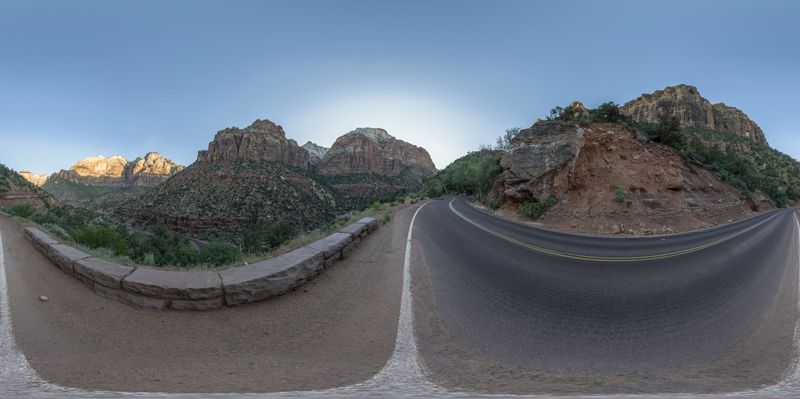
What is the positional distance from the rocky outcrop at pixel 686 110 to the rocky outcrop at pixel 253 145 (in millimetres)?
118007

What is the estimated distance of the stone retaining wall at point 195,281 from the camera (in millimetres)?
4211

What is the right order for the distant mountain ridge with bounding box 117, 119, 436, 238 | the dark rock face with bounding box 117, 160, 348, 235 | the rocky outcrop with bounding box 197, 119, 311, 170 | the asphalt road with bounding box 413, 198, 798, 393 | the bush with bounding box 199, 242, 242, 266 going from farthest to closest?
the rocky outcrop with bounding box 197, 119, 311, 170 < the distant mountain ridge with bounding box 117, 119, 436, 238 < the dark rock face with bounding box 117, 160, 348, 235 < the bush with bounding box 199, 242, 242, 266 < the asphalt road with bounding box 413, 198, 798, 393

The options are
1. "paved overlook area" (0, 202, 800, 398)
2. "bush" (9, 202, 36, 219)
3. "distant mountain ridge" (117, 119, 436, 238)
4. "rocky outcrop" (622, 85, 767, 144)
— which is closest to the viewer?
"paved overlook area" (0, 202, 800, 398)

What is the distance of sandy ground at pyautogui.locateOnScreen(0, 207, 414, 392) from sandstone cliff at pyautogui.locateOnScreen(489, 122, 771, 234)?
15321mm

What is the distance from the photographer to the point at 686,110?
7038 centimetres

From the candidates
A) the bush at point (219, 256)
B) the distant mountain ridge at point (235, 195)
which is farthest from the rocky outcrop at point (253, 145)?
the bush at point (219, 256)

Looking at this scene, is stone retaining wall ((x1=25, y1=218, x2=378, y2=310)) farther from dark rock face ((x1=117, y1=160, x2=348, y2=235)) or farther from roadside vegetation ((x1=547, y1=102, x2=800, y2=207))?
dark rock face ((x1=117, y1=160, x2=348, y2=235))

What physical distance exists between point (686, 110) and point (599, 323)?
94.0 m

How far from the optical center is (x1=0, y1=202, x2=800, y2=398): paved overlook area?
292cm

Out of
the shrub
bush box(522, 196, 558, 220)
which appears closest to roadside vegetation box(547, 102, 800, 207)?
bush box(522, 196, 558, 220)

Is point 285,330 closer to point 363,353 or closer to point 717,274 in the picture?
point 363,353

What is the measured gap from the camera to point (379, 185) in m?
137

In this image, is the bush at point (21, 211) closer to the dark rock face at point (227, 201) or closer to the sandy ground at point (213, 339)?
the sandy ground at point (213, 339)

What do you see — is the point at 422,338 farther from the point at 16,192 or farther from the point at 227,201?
the point at 227,201
